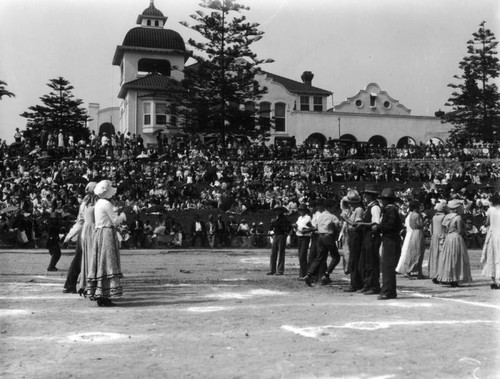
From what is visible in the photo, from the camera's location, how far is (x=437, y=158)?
45312mm

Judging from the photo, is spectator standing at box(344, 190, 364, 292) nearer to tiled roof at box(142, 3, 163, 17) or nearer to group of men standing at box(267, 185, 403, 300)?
group of men standing at box(267, 185, 403, 300)

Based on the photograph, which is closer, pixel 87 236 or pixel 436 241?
pixel 87 236

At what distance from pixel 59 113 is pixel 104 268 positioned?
62.0 m

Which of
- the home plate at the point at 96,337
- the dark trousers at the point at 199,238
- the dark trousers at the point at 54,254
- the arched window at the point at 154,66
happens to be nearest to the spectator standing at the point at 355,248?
the home plate at the point at 96,337

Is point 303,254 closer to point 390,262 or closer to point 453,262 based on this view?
point 453,262

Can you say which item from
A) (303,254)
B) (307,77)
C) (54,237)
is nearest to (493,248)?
(303,254)

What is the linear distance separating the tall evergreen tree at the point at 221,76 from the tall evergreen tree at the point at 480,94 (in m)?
17.4

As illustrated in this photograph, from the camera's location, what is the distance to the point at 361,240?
1288 cm

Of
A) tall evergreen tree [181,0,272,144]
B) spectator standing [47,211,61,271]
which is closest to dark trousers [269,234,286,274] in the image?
spectator standing [47,211,61,271]

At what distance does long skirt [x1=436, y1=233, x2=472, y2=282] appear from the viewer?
13.5 meters

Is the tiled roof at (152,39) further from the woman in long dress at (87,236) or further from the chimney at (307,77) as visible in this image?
the woman in long dress at (87,236)

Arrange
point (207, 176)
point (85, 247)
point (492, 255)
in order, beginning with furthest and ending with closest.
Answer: point (207, 176), point (492, 255), point (85, 247)

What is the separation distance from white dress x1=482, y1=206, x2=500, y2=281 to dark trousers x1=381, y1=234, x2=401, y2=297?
2481mm

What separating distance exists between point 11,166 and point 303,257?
944 inches
